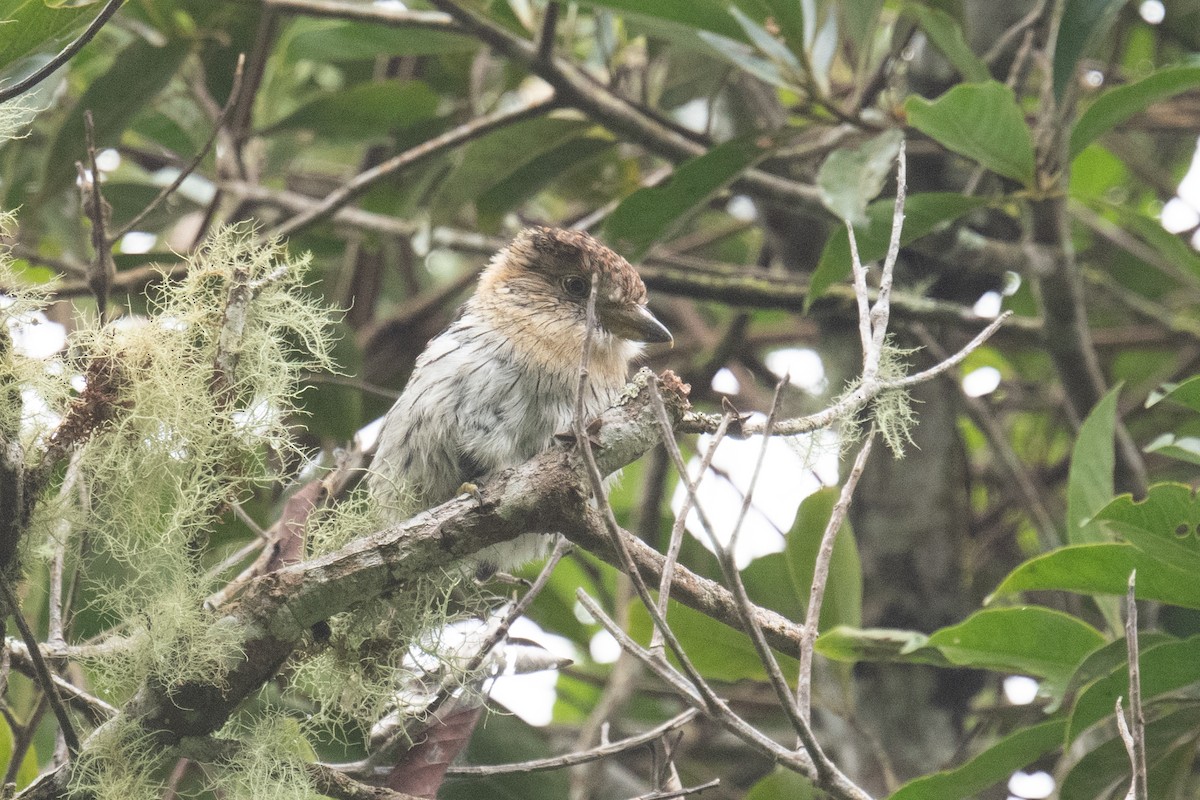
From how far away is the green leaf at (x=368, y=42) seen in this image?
3965mm

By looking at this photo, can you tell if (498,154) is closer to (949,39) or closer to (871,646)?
(949,39)

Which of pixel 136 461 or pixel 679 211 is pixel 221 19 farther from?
pixel 136 461

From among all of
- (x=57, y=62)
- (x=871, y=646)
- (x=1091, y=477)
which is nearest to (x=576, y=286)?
(x=871, y=646)

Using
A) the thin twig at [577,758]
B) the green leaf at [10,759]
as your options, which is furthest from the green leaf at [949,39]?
the green leaf at [10,759]

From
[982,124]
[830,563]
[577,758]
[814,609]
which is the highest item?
[982,124]

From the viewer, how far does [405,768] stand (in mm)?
2568

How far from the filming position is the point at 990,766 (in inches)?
116

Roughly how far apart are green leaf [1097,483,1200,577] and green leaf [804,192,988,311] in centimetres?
96

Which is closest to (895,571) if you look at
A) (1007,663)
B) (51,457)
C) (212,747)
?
(1007,663)

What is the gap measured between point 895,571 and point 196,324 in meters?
2.64

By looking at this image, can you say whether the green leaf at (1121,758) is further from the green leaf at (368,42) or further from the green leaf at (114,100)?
the green leaf at (114,100)

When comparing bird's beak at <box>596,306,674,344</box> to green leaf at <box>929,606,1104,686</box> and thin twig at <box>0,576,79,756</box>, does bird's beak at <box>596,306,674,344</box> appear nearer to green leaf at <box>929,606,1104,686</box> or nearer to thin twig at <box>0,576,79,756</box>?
green leaf at <box>929,606,1104,686</box>

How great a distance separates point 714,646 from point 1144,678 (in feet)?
3.55

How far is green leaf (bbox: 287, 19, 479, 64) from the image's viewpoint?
3.96 meters
